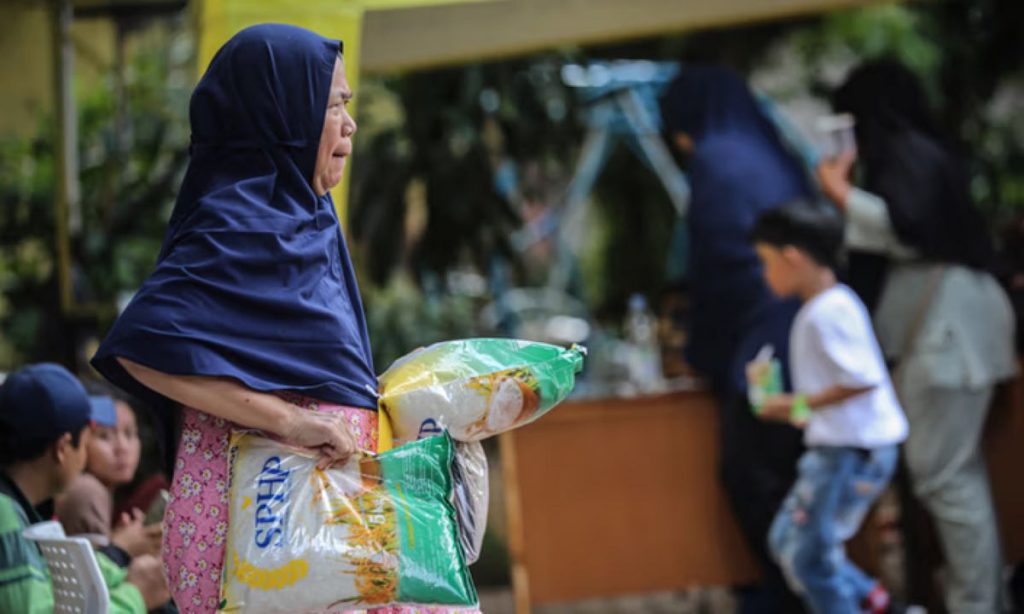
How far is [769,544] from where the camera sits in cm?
589

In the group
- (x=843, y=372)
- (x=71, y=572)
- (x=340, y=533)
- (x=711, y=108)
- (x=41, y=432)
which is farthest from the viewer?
(x=711, y=108)

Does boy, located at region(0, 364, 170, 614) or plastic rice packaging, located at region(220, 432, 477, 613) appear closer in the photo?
plastic rice packaging, located at region(220, 432, 477, 613)

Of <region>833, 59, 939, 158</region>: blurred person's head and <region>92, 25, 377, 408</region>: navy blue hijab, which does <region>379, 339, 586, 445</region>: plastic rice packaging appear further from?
<region>833, 59, 939, 158</region>: blurred person's head

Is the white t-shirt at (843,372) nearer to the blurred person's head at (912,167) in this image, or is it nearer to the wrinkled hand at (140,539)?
the blurred person's head at (912,167)

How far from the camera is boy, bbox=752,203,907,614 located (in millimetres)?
5320

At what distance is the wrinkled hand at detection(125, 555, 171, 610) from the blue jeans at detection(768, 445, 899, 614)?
2399 mm

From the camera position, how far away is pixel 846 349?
17.4 ft

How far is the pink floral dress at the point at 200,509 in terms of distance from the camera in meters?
2.76

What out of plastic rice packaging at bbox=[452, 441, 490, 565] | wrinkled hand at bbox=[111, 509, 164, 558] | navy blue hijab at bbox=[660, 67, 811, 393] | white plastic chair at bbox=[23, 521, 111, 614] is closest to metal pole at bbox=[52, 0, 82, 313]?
navy blue hijab at bbox=[660, 67, 811, 393]

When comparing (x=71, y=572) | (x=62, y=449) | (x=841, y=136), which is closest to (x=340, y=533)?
(x=71, y=572)

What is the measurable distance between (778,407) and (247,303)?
9.74 feet

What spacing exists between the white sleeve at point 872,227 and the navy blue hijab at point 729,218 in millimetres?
291

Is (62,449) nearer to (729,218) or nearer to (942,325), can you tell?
(729,218)

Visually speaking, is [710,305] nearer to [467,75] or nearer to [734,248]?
[734,248]
